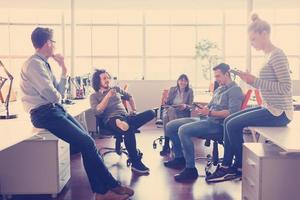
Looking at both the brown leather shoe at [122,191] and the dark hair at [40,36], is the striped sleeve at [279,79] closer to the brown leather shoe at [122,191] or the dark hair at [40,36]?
the brown leather shoe at [122,191]

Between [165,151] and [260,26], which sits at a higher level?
[260,26]

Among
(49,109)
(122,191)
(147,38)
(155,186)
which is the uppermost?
(147,38)

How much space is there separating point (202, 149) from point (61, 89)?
2.75m

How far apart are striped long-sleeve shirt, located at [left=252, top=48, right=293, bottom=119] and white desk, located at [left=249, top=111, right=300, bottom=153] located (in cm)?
13

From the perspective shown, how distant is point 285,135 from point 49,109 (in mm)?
1779

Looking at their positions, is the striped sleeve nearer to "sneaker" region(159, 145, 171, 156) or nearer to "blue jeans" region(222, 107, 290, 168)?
"blue jeans" region(222, 107, 290, 168)

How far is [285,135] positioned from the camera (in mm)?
2547

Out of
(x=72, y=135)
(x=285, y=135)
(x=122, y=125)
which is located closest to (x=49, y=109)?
(x=72, y=135)

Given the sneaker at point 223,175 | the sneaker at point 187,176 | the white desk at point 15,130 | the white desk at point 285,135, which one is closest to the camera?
the white desk at point 285,135

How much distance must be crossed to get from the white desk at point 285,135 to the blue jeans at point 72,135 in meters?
1.30

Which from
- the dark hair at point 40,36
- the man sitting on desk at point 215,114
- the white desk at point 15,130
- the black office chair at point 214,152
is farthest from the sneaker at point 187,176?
the dark hair at point 40,36

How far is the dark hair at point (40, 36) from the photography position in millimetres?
3006

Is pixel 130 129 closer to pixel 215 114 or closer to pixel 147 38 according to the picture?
pixel 215 114

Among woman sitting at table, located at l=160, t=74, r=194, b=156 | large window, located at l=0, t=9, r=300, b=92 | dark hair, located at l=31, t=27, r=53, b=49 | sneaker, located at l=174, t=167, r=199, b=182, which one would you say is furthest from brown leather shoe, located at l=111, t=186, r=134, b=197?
large window, located at l=0, t=9, r=300, b=92
